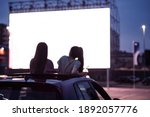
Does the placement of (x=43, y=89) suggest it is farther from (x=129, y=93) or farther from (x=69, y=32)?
(x=129, y=93)

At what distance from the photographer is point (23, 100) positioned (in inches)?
159

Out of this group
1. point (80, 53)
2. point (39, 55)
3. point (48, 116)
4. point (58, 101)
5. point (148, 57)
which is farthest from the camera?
point (148, 57)

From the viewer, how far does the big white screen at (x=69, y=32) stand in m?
18.9

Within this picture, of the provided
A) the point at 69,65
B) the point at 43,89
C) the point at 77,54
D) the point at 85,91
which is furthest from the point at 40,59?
the point at 43,89

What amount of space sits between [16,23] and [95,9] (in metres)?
3.47

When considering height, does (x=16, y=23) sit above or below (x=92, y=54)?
above

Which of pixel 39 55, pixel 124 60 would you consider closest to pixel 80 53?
pixel 39 55

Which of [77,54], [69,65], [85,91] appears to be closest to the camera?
[85,91]

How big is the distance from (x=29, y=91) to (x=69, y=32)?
15201mm

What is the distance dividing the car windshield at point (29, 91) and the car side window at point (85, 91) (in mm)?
349

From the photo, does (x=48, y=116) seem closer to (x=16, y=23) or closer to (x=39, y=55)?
(x=39, y=55)

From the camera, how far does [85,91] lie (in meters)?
4.47

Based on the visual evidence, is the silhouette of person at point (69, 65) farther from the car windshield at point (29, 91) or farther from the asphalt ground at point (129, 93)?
the asphalt ground at point (129, 93)

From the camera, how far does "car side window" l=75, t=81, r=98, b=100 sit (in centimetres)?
418
